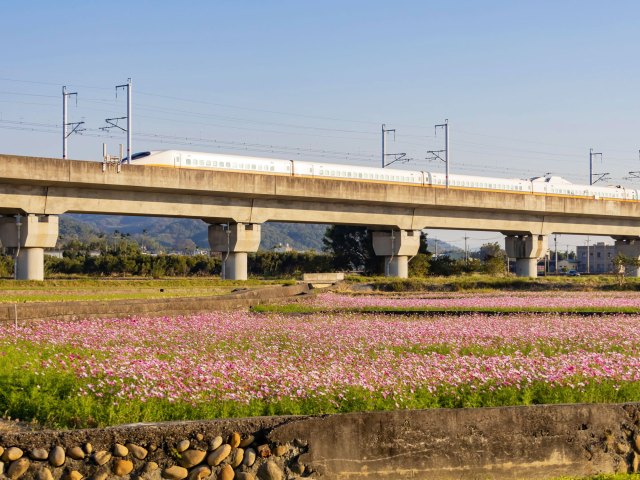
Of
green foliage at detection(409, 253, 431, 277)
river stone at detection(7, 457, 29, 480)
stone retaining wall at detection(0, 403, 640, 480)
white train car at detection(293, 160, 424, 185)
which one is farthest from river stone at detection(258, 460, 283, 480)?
green foliage at detection(409, 253, 431, 277)

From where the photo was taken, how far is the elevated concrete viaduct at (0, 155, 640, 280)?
158 feet

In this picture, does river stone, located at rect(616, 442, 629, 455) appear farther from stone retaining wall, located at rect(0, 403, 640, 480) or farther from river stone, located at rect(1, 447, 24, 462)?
river stone, located at rect(1, 447, 24, 462)

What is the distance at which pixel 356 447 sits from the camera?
25.3ft

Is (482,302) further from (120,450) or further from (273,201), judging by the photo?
(120,450)

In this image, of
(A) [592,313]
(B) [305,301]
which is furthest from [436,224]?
(A) [592,313]

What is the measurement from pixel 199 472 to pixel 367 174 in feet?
195

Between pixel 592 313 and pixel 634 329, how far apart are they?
20.3 ft

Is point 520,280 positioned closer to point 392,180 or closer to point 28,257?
point 392,180

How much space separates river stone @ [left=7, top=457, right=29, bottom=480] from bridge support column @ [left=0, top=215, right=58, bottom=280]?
142 feet

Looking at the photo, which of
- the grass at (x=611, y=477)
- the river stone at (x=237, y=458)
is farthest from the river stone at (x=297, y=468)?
the grass at (x=611, y=477)

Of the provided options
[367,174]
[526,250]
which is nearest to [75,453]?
[367,174]

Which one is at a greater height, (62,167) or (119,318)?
(62,167)

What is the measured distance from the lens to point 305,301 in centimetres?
3403

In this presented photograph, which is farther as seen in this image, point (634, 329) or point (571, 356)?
point (634, 329)
